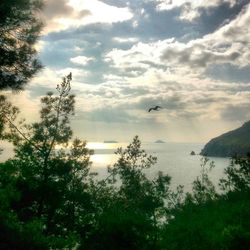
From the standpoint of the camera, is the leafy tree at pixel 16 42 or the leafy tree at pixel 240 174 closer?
the leafy tree at pixel 16 42

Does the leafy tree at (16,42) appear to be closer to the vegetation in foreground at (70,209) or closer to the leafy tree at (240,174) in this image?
the vegetation in foreground at (70,209)

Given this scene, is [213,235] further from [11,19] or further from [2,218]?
[11,19]

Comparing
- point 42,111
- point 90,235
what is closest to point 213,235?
point 90,235

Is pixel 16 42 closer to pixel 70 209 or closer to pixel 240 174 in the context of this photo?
pixel 70 209

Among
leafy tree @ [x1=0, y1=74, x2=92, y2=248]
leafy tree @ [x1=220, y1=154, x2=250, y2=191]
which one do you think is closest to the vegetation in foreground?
leafy tree @ [x1=0, y1=74, x2=92, y2=248]

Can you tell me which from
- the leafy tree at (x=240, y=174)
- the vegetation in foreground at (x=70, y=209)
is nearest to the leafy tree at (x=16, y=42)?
the vegetation in foreground at (x=70, y=209)

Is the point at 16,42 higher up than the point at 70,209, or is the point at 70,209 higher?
the point at 16,42

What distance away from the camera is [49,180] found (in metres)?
35.3

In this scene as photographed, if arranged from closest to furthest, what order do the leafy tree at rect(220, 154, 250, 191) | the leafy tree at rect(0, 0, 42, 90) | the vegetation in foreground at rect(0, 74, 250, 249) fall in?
the leafy tree at rect(0, 0, 42, 90), the vegetation in foreground at rect(0, 74, 250, 249), the leafy tree at rect(220, 154, 250, 191)

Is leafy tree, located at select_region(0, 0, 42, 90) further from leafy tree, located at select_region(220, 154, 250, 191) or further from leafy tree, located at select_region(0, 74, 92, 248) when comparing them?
leafy tree, located at select_region(220, 154, 250, 191)

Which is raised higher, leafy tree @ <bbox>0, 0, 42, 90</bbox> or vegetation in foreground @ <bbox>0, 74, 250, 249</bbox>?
leafy tree @ <bbox>0, 0, 42, 90</bbox>

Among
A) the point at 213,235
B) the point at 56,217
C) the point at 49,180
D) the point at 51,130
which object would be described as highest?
the point at 51,130

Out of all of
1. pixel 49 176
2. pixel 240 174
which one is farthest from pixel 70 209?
pixel 240 174

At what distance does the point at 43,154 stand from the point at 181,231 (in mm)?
16034
